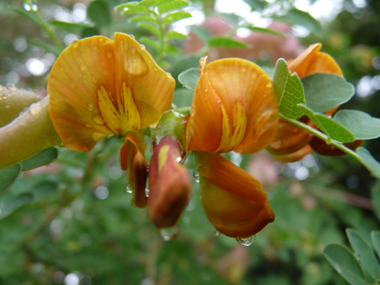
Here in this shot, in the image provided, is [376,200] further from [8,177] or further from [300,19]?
[8,177]

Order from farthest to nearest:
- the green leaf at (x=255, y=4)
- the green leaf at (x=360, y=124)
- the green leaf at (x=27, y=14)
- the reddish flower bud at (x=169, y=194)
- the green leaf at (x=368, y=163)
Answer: the green leaf at (x=255, y=4) < the green leaf at (x=27, y=14) < the green leaf at (x=360, y=124) < the green leaf at (x=368, y=163) < the reddish flower bud at (x=169, y=194)

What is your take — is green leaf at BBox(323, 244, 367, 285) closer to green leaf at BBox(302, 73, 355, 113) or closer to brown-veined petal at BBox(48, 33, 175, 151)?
green leaf at BBox(302, 73, 355, 113)

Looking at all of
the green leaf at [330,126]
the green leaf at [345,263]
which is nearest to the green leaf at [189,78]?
the green leaf at [330,126]

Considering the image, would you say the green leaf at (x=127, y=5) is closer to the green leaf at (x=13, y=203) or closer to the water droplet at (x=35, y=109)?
the water droplet at (x=35, y=109)

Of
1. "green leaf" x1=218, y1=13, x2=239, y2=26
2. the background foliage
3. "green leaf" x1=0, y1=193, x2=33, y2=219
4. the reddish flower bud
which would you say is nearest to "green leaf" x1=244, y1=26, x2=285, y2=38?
the background foliage

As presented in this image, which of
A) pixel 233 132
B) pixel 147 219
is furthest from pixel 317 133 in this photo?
pixel 147 219
